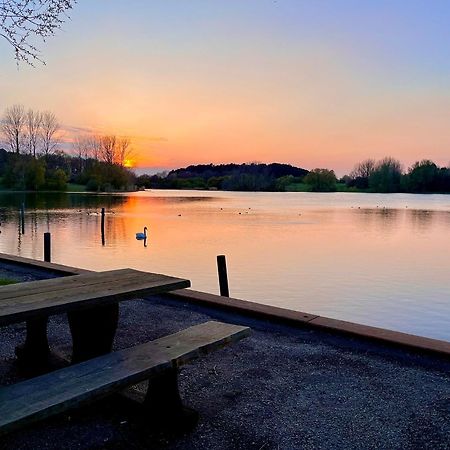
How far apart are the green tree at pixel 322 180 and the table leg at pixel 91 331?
414ft

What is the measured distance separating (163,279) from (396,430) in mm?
1958

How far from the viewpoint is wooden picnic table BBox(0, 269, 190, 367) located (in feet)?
9.64

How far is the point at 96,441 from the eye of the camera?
277cm

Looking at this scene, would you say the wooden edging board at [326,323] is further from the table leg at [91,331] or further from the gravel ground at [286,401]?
the table leg at [91,331]

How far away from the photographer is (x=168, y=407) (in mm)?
2908

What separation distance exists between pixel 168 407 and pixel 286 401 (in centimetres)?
92

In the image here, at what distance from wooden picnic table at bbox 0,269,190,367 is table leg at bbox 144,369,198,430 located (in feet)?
2.15

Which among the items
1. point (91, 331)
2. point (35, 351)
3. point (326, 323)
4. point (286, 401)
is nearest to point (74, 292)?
point (91, 331)

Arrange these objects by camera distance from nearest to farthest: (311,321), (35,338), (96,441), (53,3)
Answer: (96,441) < (35,338) < (311,321) < (53,3)

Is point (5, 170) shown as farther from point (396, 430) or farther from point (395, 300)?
point (396, 430)

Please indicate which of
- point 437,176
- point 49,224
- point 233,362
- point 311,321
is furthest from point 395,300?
point 437,176

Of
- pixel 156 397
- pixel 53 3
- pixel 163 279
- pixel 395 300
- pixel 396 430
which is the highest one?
pixel 53 3

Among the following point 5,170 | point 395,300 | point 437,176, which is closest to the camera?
point 395,300

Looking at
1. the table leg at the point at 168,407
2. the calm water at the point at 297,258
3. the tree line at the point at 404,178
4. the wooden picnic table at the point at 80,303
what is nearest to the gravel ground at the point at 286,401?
the table leg at the point at 168,407
